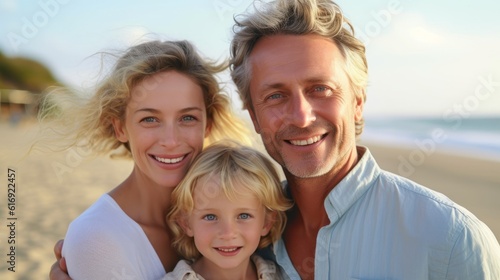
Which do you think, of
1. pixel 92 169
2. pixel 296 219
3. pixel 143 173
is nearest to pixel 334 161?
pixel 296 219

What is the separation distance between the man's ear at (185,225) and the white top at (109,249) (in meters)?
0.22

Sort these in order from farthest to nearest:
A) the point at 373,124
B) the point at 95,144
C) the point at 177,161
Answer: the point at 373,124
the point at 95,144
the point at 177,161

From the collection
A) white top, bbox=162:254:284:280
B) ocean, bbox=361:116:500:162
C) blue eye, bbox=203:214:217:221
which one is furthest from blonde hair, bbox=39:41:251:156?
ocean, bbox=361:116:500:162

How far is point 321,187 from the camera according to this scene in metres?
3.20

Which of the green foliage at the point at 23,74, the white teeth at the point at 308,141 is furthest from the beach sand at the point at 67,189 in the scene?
the green foliage at the point at 23,74

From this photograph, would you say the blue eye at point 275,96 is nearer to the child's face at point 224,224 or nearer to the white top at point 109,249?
the child's face at point 224,224

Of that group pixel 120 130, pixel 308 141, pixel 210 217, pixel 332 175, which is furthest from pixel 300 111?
pixel 120 130

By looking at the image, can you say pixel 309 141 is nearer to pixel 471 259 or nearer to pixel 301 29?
pixel 301 29

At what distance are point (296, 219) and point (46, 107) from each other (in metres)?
2.00

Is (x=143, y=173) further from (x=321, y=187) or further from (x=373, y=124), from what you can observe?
(x=373, y=124)

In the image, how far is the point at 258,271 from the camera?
3.23 m

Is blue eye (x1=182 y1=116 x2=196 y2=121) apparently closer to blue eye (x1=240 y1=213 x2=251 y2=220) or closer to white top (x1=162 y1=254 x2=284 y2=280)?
blue eye (x1=240 y1=213 x2=251 y2=220)

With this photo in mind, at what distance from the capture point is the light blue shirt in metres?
2.62

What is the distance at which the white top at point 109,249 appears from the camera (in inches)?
117
